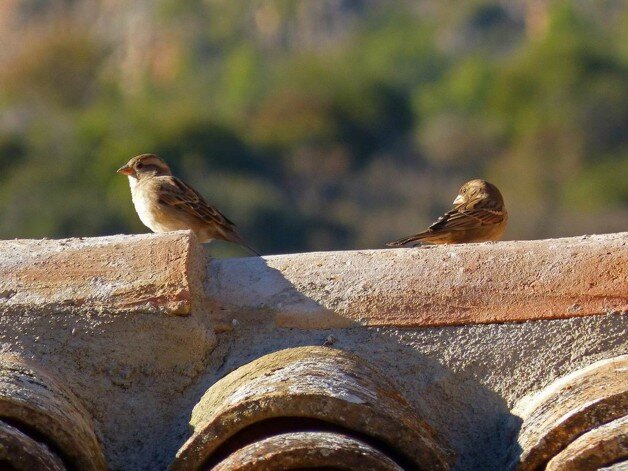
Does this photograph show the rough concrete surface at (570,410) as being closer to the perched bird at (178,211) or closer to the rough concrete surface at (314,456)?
the rough concrete surface at (314,456)

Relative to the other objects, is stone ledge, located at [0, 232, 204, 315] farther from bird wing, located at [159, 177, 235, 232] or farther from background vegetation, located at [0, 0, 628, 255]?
background vegetation, located at [0, 0, 628, 255]

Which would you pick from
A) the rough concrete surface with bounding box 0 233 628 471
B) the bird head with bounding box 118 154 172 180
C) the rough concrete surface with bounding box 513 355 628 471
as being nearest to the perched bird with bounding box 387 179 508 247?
the bird head with bounding box 118 154 172 180

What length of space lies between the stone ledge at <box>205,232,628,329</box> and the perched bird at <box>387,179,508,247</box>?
7.89 feet

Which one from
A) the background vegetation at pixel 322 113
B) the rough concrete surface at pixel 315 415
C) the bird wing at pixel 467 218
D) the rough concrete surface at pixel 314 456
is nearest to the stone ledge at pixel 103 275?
the rough concrete surface at pixel 315 415

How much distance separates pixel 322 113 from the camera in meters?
44.6

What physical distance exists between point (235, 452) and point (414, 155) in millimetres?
38686

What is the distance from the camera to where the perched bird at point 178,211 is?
8125 millimetres

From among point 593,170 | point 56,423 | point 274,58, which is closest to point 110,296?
point 56,423

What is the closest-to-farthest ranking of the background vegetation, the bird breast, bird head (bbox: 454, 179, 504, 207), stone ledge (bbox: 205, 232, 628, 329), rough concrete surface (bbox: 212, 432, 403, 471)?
rough concrete surface (bbox: 212, 432, 403, 471) < stone ledge (bbox: 205, 232, 628, 329) < bird head (bbox: 454, 179, 504, 207) < the bird breast < the background vegetation

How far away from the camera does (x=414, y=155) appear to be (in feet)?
139

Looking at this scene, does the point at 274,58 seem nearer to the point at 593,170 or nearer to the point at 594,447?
the point at 593,170

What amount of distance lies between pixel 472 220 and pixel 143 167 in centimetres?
190

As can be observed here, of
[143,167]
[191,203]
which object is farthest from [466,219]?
[143,167]

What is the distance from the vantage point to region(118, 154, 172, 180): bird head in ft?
28.1
